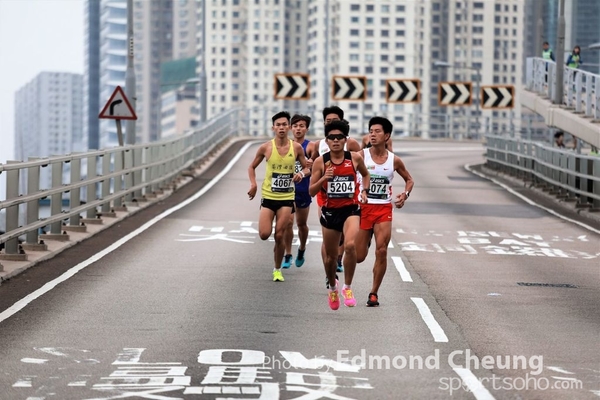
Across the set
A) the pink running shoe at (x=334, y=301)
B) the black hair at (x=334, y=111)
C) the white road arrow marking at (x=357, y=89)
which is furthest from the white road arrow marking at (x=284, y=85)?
the pink running shoe at (x=334, y=301)

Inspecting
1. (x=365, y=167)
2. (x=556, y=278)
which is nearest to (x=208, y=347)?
(x=365, y=167)

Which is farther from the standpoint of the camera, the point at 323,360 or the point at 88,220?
the point at 88,220

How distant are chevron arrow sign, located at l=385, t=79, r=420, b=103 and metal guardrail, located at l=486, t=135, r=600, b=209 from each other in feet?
37.8

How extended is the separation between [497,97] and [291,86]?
897 centimetres

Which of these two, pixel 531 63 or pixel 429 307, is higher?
pixel 531 63

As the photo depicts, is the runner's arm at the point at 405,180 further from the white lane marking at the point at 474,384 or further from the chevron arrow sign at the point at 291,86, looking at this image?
the chevron arrow sign at the point at 291,86

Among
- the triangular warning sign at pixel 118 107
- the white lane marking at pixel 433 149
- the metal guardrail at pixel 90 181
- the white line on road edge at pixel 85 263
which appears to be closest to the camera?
the white line on road edge at pixel 85 263

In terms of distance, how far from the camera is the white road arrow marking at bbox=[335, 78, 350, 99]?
58281 mm

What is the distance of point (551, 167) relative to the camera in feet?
117

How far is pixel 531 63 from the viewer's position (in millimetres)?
52938

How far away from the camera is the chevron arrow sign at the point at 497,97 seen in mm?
59406

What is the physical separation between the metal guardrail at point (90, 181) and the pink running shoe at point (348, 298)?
4.47 metres

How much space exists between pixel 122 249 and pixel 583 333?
9.14m

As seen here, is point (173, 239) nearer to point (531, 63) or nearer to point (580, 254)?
point (580, 254)
